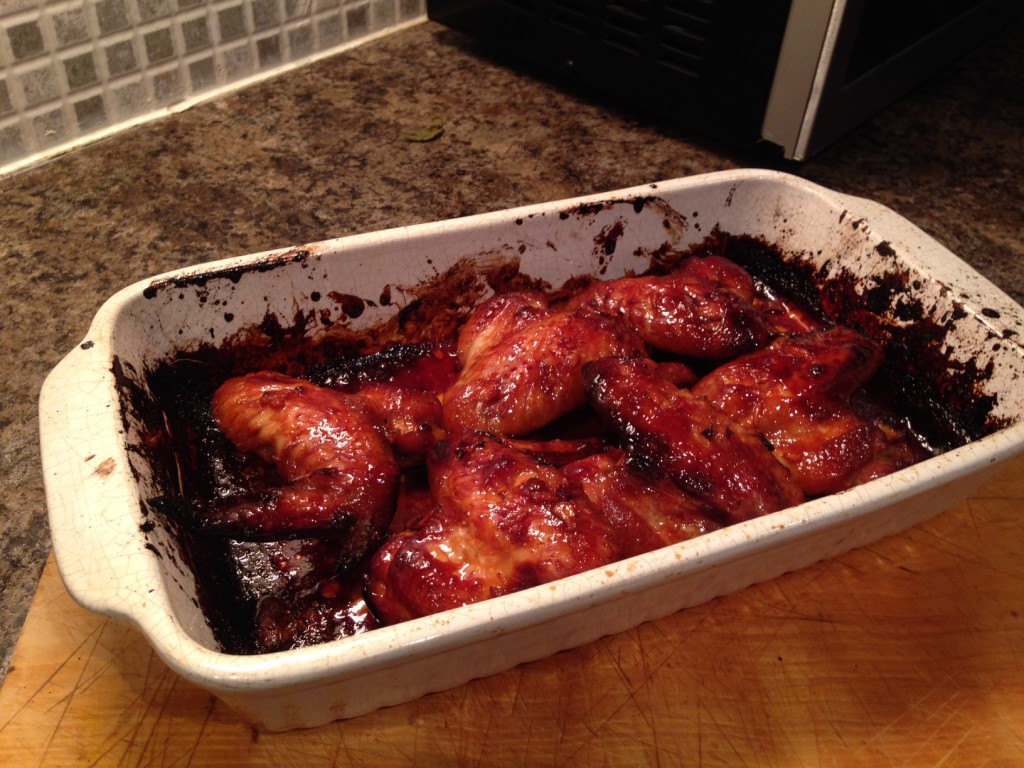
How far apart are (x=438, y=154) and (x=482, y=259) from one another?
3.18ft

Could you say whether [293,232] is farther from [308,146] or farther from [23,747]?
[23,747]

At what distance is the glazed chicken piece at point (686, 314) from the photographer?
143 cm

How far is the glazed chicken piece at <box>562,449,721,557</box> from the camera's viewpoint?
111 cm

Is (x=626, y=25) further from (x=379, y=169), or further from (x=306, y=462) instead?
(x=306, y=462)

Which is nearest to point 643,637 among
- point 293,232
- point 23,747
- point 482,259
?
point 482,259

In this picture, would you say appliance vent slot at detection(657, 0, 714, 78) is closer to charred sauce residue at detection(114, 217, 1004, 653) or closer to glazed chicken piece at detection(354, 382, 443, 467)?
charred sauce residue at detection(114, 217, 1004, 653)

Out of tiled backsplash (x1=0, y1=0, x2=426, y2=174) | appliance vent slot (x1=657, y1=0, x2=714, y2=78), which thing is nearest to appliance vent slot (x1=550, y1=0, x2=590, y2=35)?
appliance vent slot (x1=657, y1=0, x2=714, y2=78)

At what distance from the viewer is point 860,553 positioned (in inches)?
52.2

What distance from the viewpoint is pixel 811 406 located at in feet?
4.27

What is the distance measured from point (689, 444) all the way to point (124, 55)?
1823mm

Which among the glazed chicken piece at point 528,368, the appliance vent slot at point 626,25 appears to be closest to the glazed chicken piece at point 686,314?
the glazed chicken piece at point 528,368

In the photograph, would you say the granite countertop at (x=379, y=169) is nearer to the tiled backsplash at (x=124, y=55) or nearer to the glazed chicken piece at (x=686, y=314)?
the tiled backsplash at (x=124, y=55)

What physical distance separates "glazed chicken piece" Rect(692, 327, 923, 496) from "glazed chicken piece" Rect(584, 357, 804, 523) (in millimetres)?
68

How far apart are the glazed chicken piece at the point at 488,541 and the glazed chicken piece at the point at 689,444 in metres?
0.13
